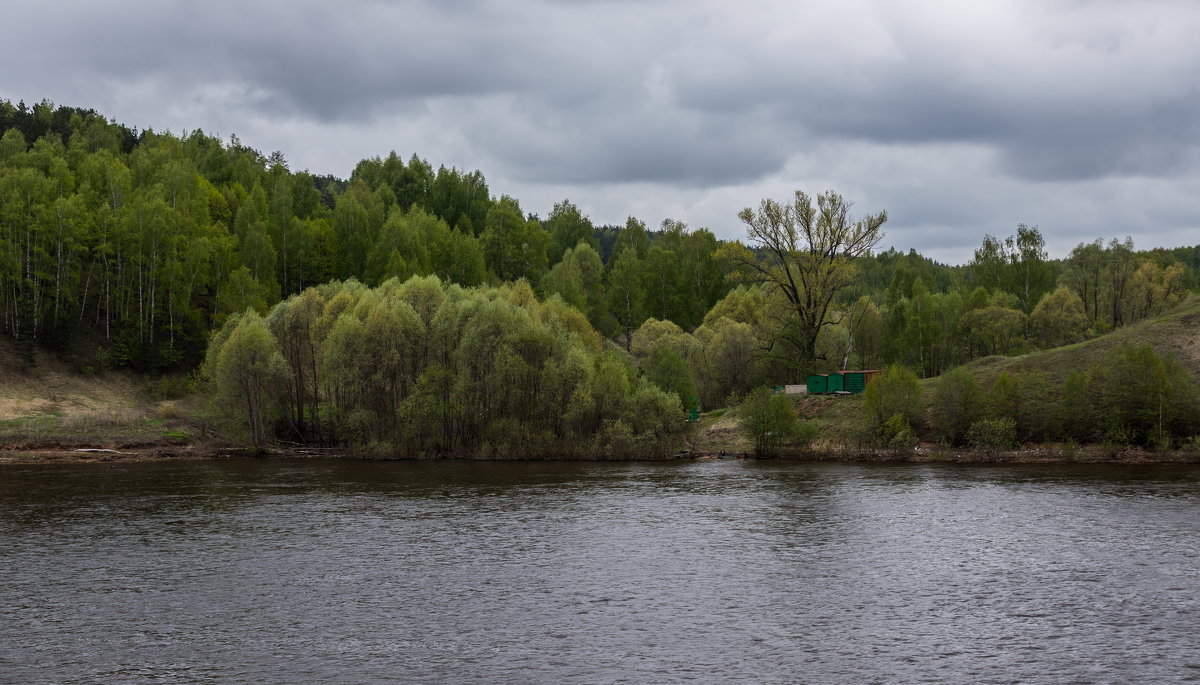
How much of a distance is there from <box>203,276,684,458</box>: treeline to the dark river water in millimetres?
20530

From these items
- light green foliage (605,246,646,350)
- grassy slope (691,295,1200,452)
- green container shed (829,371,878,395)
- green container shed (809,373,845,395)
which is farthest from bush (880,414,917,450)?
light green foliage (605,246,646,350)

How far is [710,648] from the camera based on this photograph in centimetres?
2923

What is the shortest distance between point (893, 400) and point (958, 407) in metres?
5.67

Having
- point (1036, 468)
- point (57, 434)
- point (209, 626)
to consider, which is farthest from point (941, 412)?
point (57, 434)

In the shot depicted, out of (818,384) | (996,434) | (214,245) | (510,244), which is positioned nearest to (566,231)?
(510,244)

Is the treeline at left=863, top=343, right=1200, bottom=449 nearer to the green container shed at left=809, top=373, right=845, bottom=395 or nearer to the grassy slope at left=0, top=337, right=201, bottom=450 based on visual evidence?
the green container shed at left=809, top=373, right=845, bottom=395

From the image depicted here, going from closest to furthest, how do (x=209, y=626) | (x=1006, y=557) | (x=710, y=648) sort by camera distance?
(x=710, y=648)
(x=209, y=626)
(x=1006, y=557)

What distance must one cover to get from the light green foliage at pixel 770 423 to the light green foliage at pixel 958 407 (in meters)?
12.3

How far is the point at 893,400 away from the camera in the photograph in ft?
276

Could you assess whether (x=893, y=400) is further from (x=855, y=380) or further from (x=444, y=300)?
(x=444, y=300)

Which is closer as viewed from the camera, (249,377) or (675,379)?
(249,377)

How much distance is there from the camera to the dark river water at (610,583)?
91.2 ft

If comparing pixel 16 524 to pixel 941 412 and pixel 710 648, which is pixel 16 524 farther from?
pixel 941 412

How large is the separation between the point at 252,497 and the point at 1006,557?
46769 millimetres
